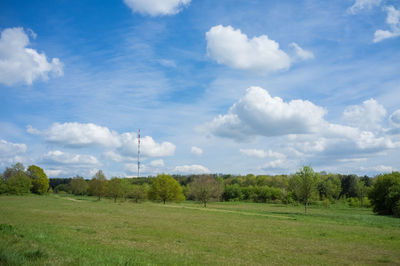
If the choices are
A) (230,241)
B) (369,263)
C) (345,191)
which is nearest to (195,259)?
(230,241)

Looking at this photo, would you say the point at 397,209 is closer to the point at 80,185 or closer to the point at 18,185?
the point at 18,185

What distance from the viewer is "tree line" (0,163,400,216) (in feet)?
211

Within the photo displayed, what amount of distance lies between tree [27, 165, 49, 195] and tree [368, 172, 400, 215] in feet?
417

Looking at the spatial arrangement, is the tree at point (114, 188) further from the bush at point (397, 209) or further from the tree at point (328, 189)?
the tree at point (328, 189)

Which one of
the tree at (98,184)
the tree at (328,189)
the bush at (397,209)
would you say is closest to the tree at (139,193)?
the tree at (98,184)

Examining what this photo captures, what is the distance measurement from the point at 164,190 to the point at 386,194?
200 feet

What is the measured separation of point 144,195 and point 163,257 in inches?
3573

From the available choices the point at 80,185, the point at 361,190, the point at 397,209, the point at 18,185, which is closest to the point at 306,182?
the point at 397,209

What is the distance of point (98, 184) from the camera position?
103 m

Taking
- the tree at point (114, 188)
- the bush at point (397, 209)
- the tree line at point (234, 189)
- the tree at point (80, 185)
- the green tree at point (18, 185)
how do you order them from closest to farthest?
the bush at point (397, 209)
the tree line at point (234, 189)
the tree at point (114, 188)
the green tree at point (18, 185)
the tree at point (80, 185)

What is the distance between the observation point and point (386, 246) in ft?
70.8

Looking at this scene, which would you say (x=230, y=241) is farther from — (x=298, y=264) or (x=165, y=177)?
(x=165, y=177)

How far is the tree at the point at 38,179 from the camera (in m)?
122

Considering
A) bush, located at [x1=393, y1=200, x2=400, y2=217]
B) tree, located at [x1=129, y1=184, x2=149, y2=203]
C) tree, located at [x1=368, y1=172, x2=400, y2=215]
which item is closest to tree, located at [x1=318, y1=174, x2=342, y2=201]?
tree, located at [x1=368, y1=172, x2=400, y2=215]
